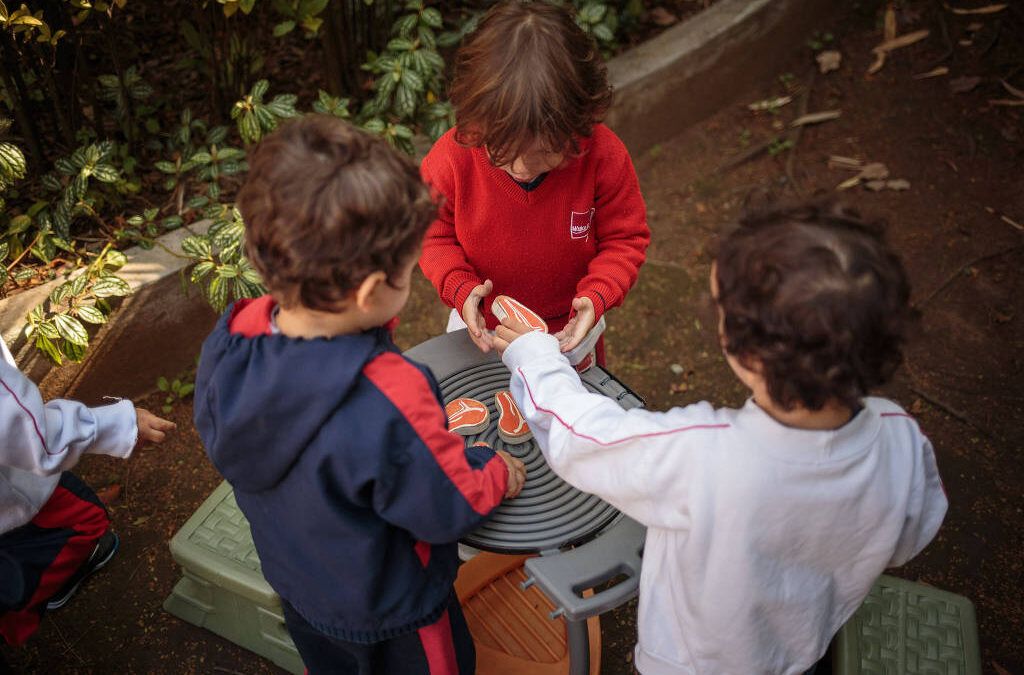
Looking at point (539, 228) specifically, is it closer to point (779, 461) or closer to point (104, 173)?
point (779, 461)

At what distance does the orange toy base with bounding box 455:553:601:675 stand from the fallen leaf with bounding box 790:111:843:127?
301 centimetres

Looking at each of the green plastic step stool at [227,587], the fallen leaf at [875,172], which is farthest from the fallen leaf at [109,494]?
the fallen leaf at [875,172]

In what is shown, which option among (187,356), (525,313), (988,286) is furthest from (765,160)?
(187,356)

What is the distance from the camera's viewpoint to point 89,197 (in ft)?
9.17

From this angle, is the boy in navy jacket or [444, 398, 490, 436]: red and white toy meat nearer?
the boy in navy jacket

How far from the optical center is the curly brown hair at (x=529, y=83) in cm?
157

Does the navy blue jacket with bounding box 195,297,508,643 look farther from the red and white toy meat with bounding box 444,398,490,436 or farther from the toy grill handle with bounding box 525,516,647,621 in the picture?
the red and white toy meat with bounding box 444,398,490,436

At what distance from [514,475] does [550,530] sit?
0.13 meters

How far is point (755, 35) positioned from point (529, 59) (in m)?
3.00

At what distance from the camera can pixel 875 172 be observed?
3.78 meters

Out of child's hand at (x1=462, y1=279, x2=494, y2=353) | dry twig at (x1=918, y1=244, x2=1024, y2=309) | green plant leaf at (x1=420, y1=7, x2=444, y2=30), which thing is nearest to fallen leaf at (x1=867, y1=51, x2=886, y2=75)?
dry twig at (x1=918, y1=244, x2=1024, y2=309)

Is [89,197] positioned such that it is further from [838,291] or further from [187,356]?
[838,291]

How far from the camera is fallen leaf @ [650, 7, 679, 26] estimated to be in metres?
4.15

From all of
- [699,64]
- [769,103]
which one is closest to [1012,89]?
[769,103]
